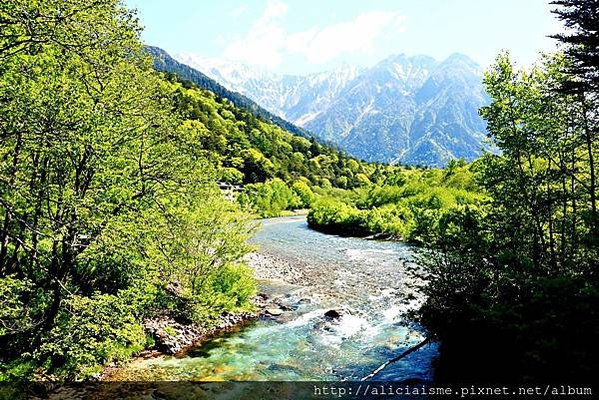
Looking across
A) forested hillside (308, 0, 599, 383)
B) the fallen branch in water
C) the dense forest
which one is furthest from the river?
the dense forest

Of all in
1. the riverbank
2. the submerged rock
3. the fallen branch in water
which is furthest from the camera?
the submerged rock

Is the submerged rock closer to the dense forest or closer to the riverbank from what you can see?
the riverbank

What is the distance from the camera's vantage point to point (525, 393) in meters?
7.66

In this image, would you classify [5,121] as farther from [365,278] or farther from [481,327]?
[365,278]

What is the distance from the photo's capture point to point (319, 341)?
14320mm

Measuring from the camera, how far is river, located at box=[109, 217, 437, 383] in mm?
11688

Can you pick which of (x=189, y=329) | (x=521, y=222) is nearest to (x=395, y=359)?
(x=521, y=222)

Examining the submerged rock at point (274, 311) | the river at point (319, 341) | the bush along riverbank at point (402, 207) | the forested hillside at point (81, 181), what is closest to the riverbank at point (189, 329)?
the submerged rock at point (274, 311)

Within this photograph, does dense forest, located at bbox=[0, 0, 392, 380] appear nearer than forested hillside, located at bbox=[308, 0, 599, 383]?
Yes

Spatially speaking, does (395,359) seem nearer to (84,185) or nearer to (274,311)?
(274,311)

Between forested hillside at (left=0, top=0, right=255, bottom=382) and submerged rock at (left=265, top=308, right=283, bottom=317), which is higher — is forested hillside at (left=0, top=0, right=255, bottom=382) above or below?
above

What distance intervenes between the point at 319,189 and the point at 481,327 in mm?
90592

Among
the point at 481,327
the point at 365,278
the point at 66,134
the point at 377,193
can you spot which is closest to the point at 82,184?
the point at 66,134

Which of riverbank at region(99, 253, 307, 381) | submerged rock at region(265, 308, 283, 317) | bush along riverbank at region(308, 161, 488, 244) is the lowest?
riverbank at region(99, 253, 307, 381)
